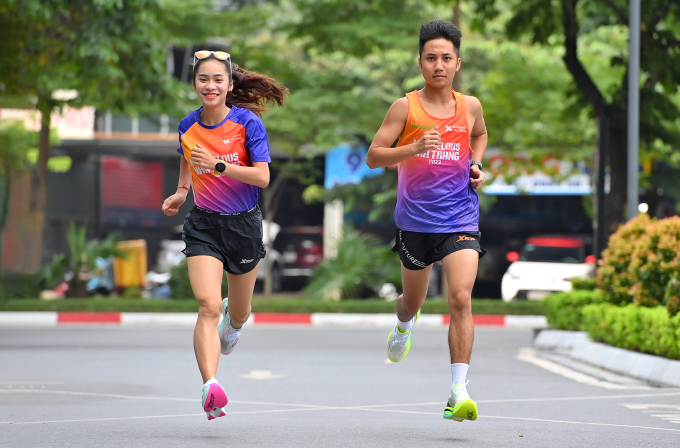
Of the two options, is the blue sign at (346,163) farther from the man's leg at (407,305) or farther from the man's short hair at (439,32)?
the man's short hair at (439,32)

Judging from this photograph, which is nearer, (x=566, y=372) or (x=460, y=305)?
(x=460, y=305)

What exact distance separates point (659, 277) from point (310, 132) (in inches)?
562

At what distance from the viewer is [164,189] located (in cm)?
3359

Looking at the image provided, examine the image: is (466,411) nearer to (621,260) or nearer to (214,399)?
(214,399)

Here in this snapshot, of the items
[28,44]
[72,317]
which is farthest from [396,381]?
[72,317]

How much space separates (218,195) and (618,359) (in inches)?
222

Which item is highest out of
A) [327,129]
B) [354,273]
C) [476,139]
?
[327,129]

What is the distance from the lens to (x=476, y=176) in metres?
6.15

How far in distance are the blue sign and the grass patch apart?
380 inches

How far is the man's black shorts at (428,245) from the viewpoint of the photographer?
6137 millimetres

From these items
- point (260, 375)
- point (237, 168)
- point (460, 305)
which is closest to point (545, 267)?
point (260, 375)

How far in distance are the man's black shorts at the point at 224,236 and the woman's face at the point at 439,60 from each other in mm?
1300

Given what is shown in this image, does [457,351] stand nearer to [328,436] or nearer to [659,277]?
[328,436]

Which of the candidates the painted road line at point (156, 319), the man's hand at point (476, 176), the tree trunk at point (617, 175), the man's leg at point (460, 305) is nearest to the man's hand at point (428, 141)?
the man's hand at point (476, 176)
